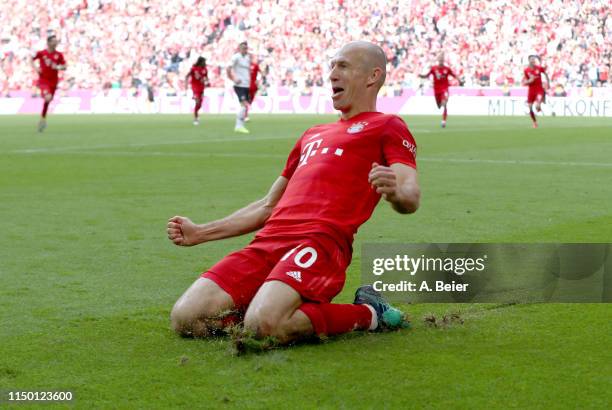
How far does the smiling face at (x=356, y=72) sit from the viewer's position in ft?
16.5

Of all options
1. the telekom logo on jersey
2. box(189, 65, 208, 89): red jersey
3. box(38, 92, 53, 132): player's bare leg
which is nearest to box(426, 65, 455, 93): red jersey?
box(189, 65, 208, 89): red jersey

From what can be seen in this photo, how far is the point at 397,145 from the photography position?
4.87 meters

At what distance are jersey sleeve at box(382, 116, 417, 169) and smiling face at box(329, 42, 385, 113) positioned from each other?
0.22 m

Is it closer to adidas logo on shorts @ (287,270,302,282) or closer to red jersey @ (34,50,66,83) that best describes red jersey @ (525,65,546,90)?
red jersey @ (34,50,66,83)

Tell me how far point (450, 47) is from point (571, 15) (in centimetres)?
492

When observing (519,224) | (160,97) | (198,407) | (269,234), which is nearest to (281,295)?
(269,234)

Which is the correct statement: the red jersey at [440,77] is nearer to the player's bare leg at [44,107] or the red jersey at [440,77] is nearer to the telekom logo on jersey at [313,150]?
the player's bare leg at [44,107]

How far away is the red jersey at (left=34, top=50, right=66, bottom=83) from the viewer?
27453 mm

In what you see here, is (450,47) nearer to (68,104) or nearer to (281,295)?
(68,104)

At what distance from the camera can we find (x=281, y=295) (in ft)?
15.0

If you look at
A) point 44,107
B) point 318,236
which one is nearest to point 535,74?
point 44,107

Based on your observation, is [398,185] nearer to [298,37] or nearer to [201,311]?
[201,311]

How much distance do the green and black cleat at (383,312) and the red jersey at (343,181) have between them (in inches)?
9.1

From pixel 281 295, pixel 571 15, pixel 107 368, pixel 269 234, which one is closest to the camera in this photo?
pixel 107 368
